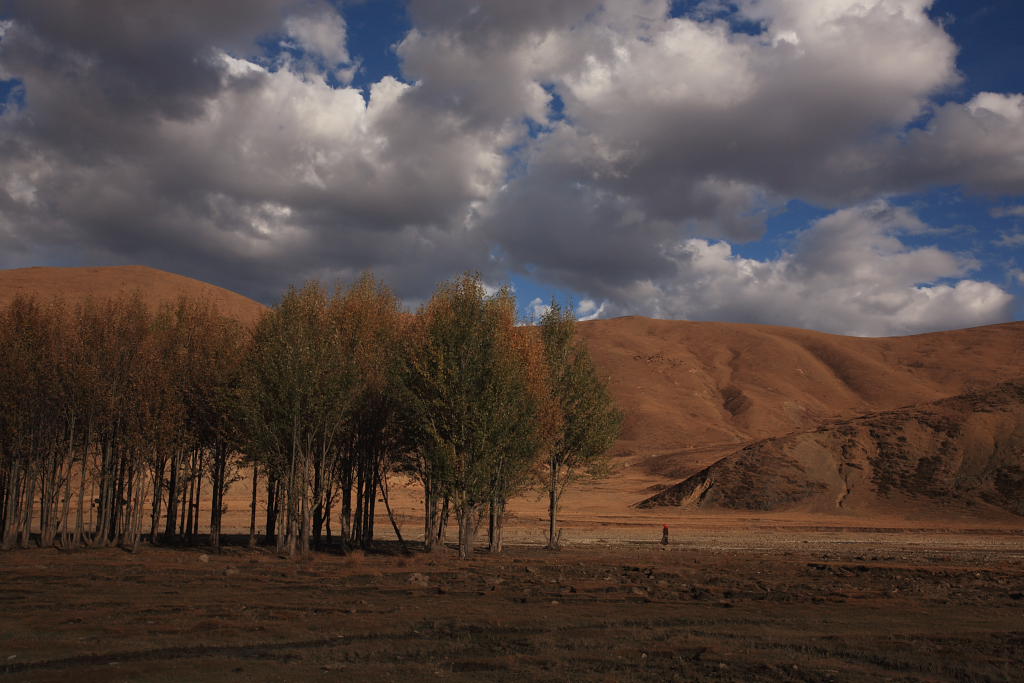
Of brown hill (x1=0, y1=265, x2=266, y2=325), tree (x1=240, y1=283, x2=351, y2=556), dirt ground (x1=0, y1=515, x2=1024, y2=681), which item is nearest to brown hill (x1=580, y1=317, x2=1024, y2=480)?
brown hill (x1=0, y1=265, x2=266, y2=325)

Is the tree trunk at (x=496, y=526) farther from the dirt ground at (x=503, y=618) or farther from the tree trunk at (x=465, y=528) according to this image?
the dirt ground at (x=503, y=618)

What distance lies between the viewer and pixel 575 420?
4041 cm

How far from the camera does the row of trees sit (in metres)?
33.2

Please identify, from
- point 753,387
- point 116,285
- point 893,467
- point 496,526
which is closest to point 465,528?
point 496,526

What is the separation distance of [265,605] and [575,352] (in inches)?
1025

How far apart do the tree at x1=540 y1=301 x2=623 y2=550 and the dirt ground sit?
25.3ft

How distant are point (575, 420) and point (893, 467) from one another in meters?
54.5

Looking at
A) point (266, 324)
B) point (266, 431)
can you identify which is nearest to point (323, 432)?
point (266, 431)

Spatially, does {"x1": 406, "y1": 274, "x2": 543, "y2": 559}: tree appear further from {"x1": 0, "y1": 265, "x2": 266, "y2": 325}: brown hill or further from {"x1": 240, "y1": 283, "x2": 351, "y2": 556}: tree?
{"x1": 0, "y1": 265, "x2": 266, "y2": 325}: brown hill

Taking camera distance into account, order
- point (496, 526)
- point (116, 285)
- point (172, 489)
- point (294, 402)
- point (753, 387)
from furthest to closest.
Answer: point (753, 387) < point (116, 285) < point (172, 489) < point (496, 526) < point (294, 402)

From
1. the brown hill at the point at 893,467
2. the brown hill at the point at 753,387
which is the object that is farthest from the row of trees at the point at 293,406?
the brown hill at the point at 753,387

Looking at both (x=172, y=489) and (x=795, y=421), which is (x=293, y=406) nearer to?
(x=172, y=489)

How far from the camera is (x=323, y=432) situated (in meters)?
34.6

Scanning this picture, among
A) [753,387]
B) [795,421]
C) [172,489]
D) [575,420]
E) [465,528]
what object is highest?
[753,387]
